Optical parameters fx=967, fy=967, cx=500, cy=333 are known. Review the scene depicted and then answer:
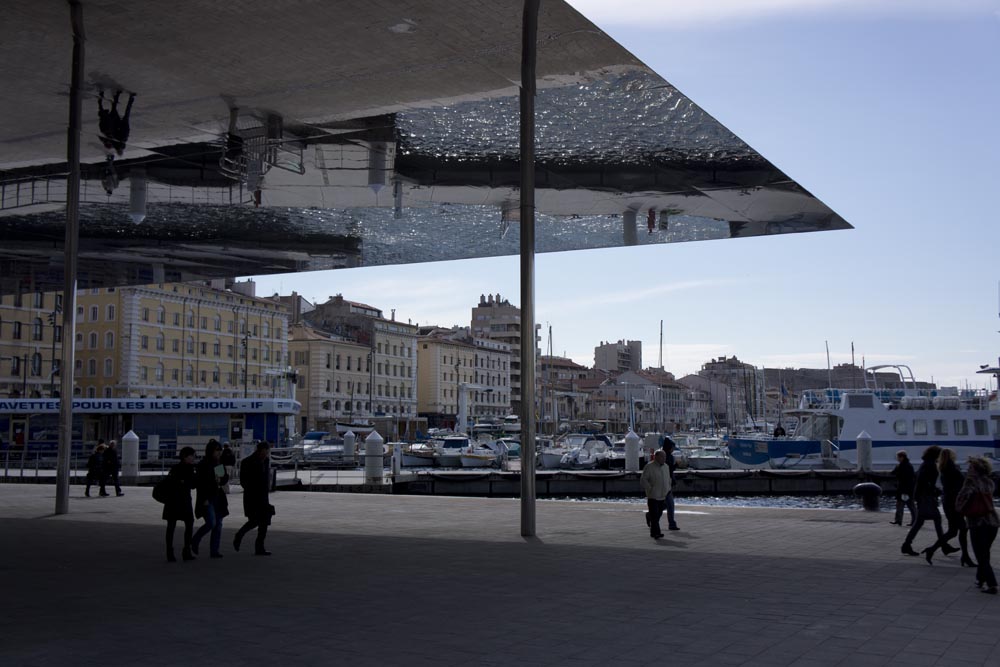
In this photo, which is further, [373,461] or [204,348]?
[204,348]

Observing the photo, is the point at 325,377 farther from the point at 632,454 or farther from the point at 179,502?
the point at 179,502

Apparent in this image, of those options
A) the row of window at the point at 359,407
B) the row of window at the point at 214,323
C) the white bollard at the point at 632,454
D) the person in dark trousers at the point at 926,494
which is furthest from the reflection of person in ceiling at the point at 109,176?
the row of window at the point at 359,407

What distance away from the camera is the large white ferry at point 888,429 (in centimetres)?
4525

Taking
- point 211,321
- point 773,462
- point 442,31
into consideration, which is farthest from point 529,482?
point 211,321

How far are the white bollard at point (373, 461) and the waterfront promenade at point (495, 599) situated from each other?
16700 millimetres

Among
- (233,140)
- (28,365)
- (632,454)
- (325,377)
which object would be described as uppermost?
(233,140)

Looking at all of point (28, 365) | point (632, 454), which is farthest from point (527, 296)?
point (28, 365)

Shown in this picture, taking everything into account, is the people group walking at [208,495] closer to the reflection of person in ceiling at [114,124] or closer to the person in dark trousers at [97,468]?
the reflection of person in ceiling at [114,124]

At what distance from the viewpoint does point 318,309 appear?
390 ft

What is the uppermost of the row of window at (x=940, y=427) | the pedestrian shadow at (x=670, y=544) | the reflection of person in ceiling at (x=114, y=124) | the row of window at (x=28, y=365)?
the reflection of person in ceiling at (x=114, y=124)

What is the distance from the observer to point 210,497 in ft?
42.4

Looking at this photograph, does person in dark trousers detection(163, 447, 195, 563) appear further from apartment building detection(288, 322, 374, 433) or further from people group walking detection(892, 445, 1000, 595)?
apartment building detection(288, 322, 374, 433)

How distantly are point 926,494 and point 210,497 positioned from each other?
959cm

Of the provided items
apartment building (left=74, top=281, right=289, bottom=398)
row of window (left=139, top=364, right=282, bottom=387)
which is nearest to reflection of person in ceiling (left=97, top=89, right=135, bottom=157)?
apartment building (left=74, top=281, right=289, bottom=398)
